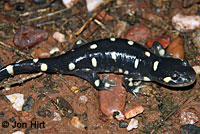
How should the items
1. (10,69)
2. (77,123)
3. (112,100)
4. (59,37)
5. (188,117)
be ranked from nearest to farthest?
(77,123) → (188,117) → (112,100) → (10,69) → (59,37)

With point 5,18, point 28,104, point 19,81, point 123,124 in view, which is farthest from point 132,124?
point 5,18

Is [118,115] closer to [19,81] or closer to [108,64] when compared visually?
[108,64]

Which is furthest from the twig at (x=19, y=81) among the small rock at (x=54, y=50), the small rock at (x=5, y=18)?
the small rock at (x=5, y=18)

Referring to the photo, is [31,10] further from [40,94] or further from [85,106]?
[85,106]

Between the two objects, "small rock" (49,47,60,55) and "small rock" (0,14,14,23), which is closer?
"small rock" (49,47,60,55)

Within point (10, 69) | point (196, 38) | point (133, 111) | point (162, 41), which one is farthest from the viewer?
point (162, 41)

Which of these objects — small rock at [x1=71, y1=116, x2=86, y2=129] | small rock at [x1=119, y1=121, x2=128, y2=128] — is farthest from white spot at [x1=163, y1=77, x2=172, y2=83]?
small rock at [x1=71, y1=116, x2=86, y2=129]

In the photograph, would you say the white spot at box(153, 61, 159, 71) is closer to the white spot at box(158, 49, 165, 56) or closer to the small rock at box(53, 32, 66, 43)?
the white spot at box(158, 49, 165, 56)
